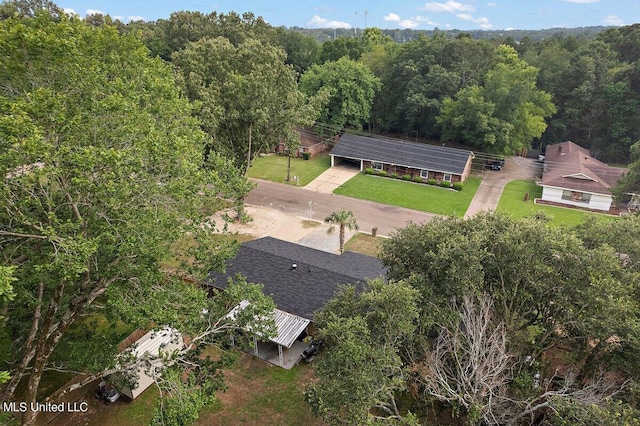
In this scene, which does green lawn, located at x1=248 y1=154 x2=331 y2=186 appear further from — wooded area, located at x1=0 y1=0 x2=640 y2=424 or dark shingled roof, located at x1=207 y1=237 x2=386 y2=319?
wooded area, located at x1=0 y1=0 x2=640 y2=424

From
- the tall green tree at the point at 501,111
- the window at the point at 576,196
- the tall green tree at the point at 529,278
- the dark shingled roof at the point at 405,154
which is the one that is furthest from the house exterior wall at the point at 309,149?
the tall green tree at the point at 529,278

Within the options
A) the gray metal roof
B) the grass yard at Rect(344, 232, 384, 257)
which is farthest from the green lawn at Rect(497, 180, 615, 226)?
the gray metal roof

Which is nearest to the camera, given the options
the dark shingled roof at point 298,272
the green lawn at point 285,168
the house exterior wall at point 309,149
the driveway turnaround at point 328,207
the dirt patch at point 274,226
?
the dark shingled roof at point 298,272

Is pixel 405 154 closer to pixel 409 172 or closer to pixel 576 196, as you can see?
pixel 409 172

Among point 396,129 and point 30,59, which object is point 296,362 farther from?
point 396,129

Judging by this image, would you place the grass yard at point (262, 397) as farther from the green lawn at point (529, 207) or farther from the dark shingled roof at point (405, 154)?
the dark shingled roof at point (405, 154)

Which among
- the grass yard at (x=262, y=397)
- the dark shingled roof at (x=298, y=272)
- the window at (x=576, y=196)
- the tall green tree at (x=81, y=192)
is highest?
the tall green tree at (x=81, y=192)
